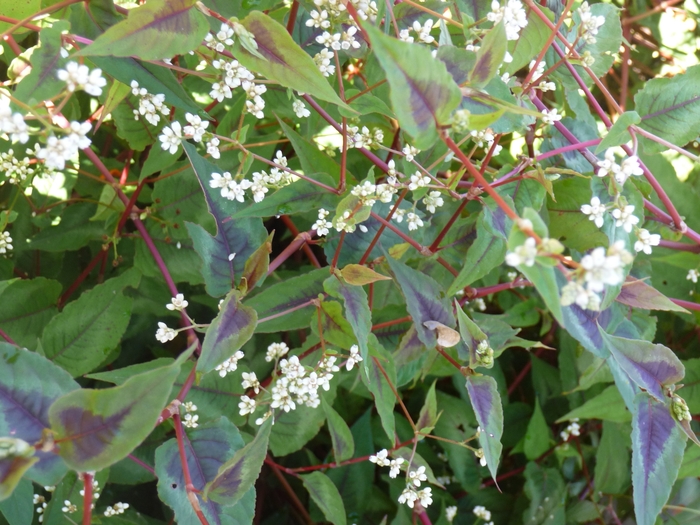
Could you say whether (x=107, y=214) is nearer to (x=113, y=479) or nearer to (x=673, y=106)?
(x=113, y=479)

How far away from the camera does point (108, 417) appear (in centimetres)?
43

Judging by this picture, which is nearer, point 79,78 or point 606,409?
point 79,78

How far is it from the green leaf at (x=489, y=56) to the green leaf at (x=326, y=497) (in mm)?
558

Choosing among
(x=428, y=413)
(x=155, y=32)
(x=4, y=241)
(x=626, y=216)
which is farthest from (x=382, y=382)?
(x=4, y=241)

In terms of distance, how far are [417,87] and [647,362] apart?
39 centimetres

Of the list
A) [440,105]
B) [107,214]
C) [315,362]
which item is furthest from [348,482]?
[440,105]

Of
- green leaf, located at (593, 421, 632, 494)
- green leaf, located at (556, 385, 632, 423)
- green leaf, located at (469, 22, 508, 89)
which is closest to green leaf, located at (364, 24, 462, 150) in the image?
green leaf, located at (469, 22, 508, 89)

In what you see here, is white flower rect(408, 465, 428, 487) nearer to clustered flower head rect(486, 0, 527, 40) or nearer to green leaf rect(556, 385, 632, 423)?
green leaf rect(556, 385, 632, 423)

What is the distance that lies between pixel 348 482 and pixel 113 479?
37 centimetres

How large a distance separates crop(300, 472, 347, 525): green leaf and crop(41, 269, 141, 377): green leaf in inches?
13.2

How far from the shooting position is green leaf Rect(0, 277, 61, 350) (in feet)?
2.74

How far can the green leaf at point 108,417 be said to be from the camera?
0.41 meters

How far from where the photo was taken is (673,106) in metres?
0.69

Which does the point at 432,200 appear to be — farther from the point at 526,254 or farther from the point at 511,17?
the point at 526,254
